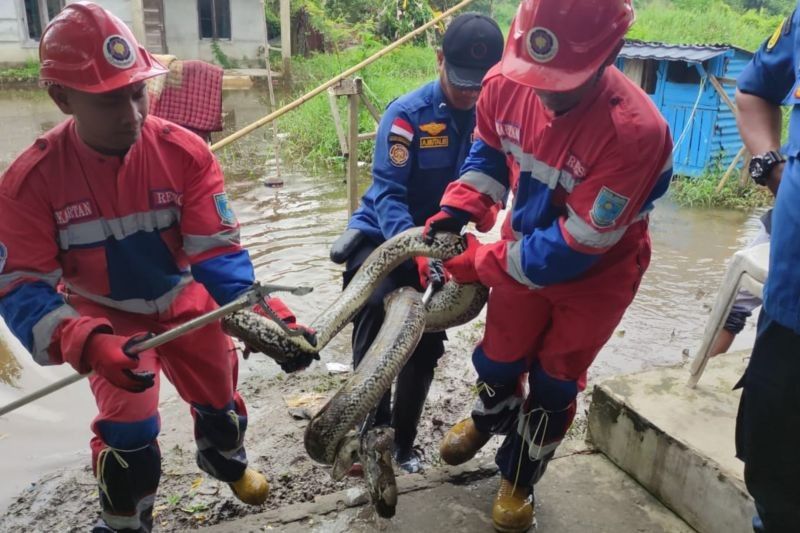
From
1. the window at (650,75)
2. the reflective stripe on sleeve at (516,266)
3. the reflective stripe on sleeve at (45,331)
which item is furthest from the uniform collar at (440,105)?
the window at (650,75)

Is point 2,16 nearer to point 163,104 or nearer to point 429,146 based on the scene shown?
point 163,104

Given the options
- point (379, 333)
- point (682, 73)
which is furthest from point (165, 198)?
point (682, 73)

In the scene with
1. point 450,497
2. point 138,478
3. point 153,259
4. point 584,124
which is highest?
point 584,124

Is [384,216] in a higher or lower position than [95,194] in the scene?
lower

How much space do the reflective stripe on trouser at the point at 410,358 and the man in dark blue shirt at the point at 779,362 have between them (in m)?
1.62

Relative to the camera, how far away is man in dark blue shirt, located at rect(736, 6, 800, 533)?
6.86 ft

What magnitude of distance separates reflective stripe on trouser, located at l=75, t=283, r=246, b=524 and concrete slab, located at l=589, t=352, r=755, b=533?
187 centimetres

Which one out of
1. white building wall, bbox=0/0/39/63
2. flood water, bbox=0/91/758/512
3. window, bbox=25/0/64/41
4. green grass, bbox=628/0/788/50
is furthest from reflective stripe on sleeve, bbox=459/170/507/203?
window, bbox=25/0/64/41

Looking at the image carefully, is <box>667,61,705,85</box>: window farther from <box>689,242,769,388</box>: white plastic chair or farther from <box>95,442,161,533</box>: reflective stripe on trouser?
<box>95,442,161,533</box>: reflective stripe on trouser

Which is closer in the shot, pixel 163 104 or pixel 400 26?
pixel 163 104

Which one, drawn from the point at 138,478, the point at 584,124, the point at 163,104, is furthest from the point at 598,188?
the point at 163,104

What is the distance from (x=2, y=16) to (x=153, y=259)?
66.9 ft

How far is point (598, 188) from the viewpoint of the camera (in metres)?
2.35

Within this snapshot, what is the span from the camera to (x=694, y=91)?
1073 centimetres
